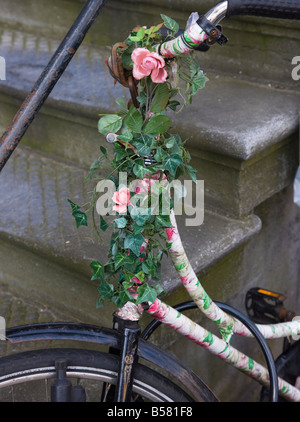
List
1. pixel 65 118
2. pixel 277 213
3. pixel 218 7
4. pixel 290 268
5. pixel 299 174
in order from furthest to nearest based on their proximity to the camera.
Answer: pixel 290 268 < pixel 277 213 < pixel 65 118 < pixel 299 174 < pixel 218 7

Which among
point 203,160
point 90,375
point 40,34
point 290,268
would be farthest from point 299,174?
point 40,34

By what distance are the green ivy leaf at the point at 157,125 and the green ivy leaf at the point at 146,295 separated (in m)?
0.32

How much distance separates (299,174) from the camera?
73.9 inches

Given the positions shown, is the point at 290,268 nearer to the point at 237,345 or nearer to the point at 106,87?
the point at 237,345

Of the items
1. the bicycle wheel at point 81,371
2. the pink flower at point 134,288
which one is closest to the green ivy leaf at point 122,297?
the pink flower at point 134,288

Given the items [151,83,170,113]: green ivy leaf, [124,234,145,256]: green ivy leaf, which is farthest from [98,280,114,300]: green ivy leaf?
[151,83,170,113]: green ivy leaf

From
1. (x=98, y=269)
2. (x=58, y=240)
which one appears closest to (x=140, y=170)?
(x=98, y=269)

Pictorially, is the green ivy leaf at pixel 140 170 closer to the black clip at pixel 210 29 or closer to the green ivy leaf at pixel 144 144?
the green ivy leaf at pixel 144 144

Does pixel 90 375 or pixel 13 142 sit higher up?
pixel 13 142

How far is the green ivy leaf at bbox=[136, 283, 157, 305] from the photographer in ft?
4.04

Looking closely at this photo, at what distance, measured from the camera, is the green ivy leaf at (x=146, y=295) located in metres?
1.23

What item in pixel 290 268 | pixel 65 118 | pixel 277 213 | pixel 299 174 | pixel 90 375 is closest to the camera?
pixel 90 375

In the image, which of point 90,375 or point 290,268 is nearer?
point 90,375

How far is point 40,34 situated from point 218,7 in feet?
5.02
